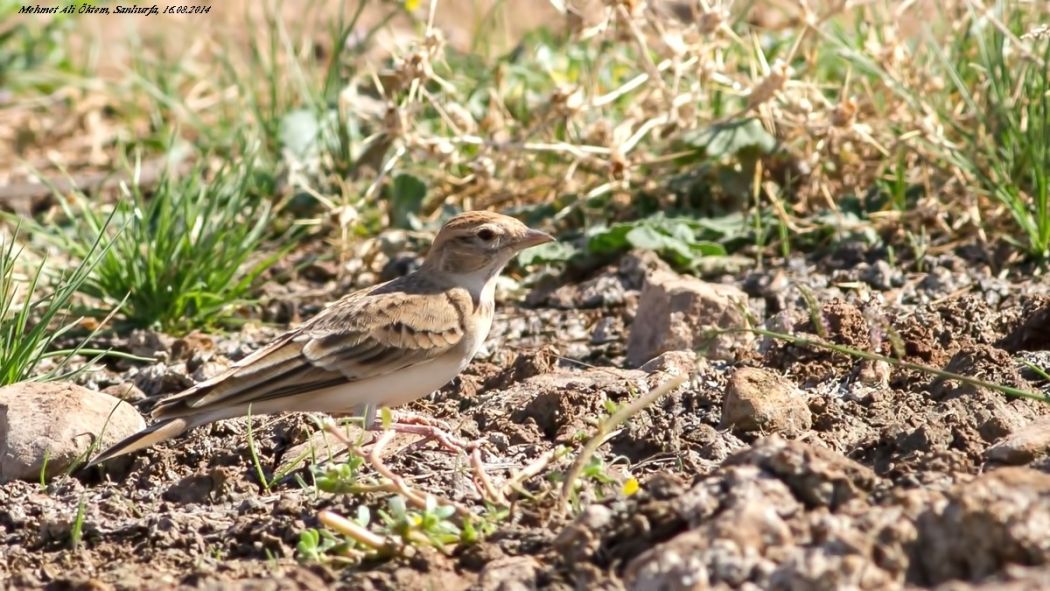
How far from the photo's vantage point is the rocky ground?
3414 mm

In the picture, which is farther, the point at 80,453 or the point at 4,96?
the point at 4,96

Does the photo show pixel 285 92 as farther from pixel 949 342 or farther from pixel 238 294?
pixel 949 342

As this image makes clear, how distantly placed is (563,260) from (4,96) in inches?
186

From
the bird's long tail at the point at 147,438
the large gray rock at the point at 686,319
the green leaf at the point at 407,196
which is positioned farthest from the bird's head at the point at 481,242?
the green leaf at the point at 407,196

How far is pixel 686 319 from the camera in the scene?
5.97 metres

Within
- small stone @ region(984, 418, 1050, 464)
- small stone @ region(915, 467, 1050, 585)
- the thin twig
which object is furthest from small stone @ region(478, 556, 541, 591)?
small stone @ region(984, 418, 1050, 464)

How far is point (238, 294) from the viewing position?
7000 millimetres

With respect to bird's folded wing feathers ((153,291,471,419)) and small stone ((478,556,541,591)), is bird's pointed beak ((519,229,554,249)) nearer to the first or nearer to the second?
bird's folded wing feathers ((153,291,471,419))

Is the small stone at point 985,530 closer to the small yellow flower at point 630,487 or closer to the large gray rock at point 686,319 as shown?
the small yellow flower at point 630,487

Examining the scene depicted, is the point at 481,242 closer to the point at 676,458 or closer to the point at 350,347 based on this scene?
the point at 350,347

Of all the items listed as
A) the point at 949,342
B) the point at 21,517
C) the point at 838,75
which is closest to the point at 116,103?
the point at 838,75

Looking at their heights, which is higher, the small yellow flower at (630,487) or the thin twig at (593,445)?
the thin twig at (593,445)

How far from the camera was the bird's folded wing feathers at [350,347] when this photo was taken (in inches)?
Result: 208

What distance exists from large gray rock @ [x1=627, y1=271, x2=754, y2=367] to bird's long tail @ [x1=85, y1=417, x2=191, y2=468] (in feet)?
6.49
